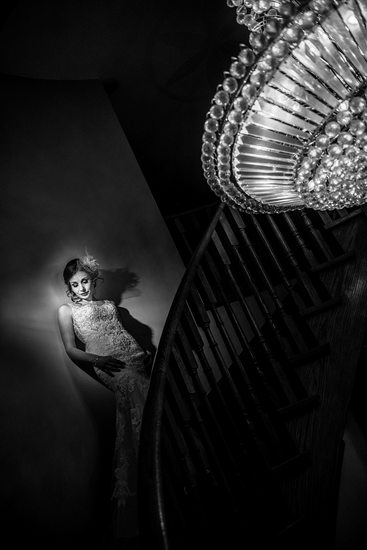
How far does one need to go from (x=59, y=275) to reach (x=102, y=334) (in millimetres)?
575

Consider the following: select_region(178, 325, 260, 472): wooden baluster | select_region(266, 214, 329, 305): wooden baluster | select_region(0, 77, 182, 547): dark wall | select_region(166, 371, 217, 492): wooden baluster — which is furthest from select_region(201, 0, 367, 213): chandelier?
select_region(0, 77, 182, 547): dark wall

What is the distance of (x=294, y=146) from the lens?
132 cm

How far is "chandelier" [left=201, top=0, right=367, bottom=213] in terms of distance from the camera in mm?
1026

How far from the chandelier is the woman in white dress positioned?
4.55 feet

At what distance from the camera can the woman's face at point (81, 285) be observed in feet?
8.83

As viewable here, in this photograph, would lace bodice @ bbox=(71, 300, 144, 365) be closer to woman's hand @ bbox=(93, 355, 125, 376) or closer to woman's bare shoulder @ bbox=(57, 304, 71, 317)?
woman's bare shoulder @ bbox=(57, 304, 71, 317)

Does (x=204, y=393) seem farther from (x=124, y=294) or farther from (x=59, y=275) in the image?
(x=59, y=275)

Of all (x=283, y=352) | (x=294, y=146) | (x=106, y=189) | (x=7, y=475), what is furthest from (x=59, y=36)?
(x=7, y=475)

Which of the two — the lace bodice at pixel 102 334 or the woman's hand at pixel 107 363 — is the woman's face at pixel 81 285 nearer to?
the lace bodice at pixel 102 334

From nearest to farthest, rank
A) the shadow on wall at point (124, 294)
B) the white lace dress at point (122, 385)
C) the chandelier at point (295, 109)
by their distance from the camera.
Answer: the chandelier at point (295, 109)
the white lace dress at point (122, 385)
the shadow on wall at point (124, 294)

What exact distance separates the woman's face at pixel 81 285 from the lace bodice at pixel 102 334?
68mm

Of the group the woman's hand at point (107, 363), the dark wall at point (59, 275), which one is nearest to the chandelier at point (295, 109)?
the woman's hand at point (107, 363)

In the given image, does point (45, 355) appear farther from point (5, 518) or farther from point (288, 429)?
point (288, 429)

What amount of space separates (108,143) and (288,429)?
2.80m
